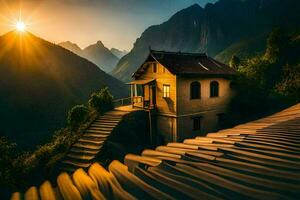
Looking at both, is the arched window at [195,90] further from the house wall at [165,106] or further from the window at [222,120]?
the window at [222,120]

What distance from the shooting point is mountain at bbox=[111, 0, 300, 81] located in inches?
4574

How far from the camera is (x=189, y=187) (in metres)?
2.32

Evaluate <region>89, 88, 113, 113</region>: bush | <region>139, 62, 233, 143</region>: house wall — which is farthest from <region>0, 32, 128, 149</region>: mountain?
<region>139, 62, 233, 143</region>: house wall

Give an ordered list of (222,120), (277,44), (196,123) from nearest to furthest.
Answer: (196,123) < (222,120) < (277,44)

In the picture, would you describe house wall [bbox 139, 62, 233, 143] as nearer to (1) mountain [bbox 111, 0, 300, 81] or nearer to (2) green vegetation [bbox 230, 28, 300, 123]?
(2) green vegetation [bbox 230, 28, 300, 123]

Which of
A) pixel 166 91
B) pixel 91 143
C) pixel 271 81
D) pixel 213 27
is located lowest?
pixel 91 143

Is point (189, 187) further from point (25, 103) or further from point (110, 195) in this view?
point (25, 103)

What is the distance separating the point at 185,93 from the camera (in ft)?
72.7

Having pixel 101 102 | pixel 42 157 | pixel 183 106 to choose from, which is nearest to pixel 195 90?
pixel 183 106

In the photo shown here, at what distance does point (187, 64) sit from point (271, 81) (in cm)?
1500

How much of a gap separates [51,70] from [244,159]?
279ft

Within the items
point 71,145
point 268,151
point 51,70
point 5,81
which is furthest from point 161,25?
point 268,151

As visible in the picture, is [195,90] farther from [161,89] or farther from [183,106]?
[161,89]

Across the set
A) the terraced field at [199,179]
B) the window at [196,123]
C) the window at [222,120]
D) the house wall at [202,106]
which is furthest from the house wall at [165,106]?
the terraced field at [199,179]
